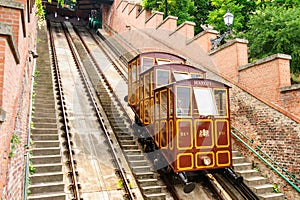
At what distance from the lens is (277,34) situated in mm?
8914

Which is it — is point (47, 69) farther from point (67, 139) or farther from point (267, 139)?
point (267, 139)

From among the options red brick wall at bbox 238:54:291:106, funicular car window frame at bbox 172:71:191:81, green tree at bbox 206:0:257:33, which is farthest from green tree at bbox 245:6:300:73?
funicular car window frame at bbox 172:71:191:81

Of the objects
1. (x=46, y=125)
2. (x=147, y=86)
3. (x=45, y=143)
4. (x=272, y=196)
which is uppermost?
(x=147, y=86)

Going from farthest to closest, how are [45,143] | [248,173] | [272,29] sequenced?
[272,29] → [248,173] → [45,143]

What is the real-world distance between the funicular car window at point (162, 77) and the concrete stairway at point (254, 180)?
3.35 meters

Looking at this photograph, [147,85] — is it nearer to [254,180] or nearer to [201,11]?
[254,180]

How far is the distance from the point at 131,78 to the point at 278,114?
18.0 feet

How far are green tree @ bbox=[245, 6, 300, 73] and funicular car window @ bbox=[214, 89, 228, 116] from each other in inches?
139

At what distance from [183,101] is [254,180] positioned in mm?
3100

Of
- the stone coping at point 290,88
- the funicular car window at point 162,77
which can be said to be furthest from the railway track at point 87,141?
the stone coping at point 290,88

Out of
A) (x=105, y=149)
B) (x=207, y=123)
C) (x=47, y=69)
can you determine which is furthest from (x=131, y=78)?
(x=47, y=69)

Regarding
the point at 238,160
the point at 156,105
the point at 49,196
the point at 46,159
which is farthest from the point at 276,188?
the point at 46,159

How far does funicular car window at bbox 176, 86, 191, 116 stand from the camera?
647cm

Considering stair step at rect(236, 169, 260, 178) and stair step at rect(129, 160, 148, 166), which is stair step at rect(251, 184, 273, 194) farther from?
stair step at rect(129, 160, 148, 166)
